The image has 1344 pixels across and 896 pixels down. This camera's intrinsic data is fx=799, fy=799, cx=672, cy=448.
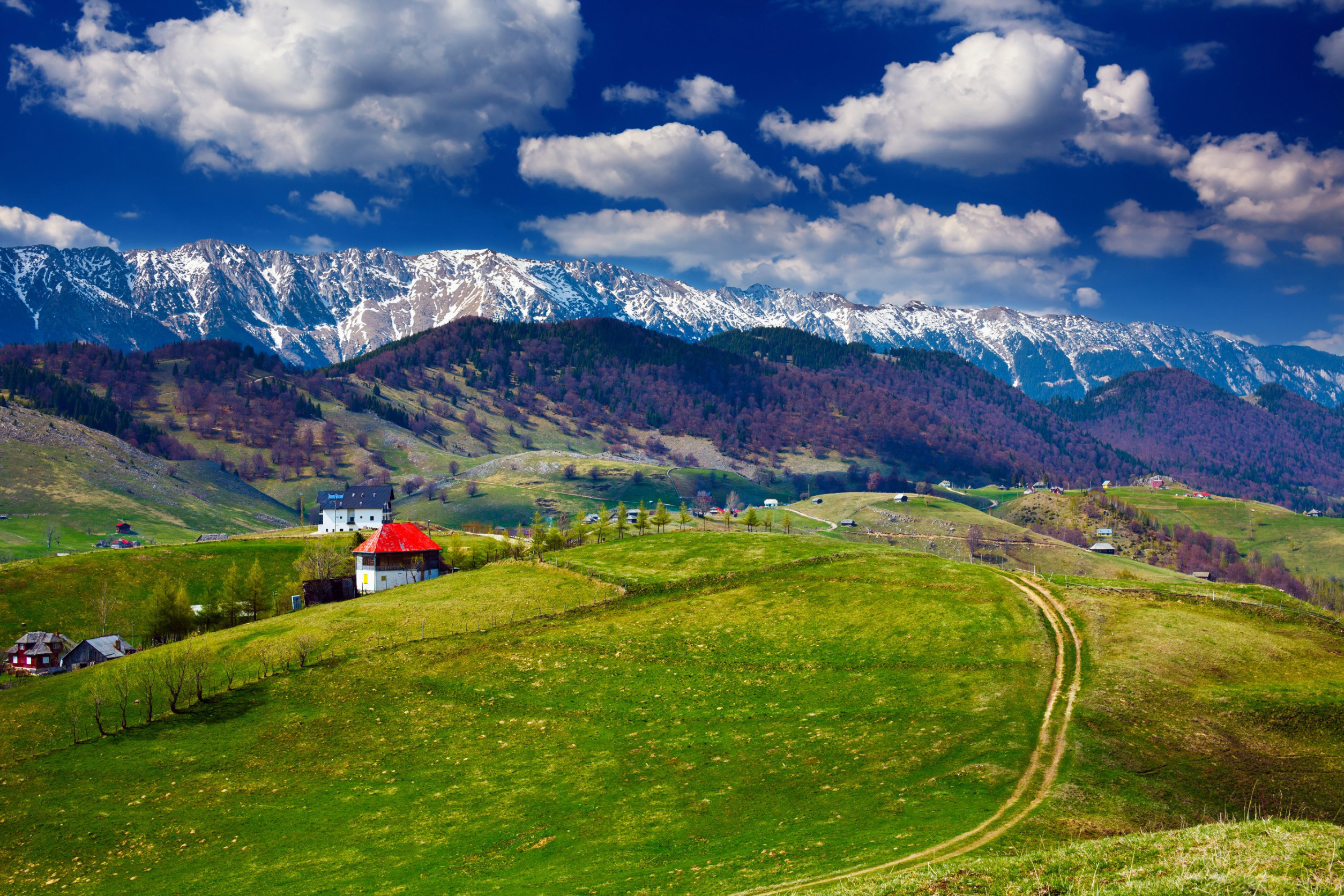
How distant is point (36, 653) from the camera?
100438mm

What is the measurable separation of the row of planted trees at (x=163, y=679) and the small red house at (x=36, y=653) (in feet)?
95.1

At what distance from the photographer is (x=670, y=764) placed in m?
51.7

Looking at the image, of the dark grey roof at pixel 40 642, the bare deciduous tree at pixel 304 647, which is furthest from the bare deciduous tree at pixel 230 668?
the dark grey roof at pixel 40 642

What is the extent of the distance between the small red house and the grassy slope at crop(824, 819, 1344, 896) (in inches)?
4369

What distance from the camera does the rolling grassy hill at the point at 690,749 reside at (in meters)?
39.5

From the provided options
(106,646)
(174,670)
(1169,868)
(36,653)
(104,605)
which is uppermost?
(1169,868)

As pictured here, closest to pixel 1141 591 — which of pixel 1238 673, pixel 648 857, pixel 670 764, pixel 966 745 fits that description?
pixel 1238 673

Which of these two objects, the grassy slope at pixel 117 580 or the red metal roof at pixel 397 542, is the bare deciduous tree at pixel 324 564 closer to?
the grassy slope at pixel 117 580

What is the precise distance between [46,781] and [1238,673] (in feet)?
276

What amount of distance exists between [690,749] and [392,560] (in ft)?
239

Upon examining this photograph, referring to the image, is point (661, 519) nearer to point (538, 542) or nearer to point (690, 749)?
point (538, 542)

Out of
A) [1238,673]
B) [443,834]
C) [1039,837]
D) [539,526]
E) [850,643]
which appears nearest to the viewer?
[1039,837]

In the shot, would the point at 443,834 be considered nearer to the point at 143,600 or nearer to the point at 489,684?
the point at 489,684

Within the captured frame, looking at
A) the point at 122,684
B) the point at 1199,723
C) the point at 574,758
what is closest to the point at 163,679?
the point at 122,684
